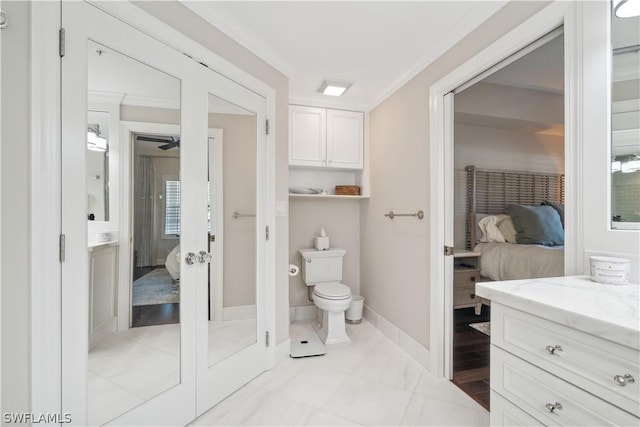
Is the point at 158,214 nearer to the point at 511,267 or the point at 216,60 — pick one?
the point at 216,60

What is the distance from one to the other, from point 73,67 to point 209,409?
186cm

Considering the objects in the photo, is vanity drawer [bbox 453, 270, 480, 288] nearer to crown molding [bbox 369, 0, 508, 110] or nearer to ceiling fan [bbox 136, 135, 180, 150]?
crown molding [bbox 369, 0, 508, 110]

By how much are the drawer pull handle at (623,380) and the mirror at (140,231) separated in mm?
1739

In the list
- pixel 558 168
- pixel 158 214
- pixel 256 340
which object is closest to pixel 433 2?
pixel 158 214

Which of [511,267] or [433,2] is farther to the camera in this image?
[511,267]

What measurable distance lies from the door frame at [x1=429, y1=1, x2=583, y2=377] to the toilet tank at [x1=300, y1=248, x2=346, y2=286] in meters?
1.11

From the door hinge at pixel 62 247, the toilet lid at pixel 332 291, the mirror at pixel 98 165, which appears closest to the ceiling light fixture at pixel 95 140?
the mirror at pixel 98 165

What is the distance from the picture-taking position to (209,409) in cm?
165

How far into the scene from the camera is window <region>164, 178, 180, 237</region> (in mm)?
1512

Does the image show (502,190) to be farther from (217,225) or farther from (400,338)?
(217,225)

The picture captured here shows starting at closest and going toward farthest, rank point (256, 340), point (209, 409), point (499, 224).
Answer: point (209, 409)
point (256, 340)
point (499, 224)

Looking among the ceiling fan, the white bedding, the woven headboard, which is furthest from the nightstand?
the ceiling fan

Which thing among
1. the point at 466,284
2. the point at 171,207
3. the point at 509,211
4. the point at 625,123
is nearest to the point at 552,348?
the point at 625,123

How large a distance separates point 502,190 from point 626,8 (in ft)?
9.67
